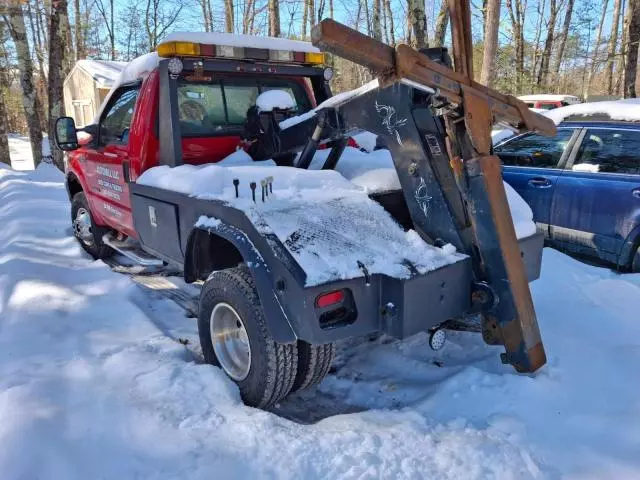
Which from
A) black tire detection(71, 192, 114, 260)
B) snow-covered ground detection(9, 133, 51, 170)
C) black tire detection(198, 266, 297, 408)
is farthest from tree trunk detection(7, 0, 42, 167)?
black tire detection(198, 266, 297, 408)

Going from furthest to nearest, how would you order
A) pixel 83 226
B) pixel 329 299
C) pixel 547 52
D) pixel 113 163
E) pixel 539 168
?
pixel 547 52
pixel 83 226
pixel 539 168
pixel 113 163
pixel 329 299

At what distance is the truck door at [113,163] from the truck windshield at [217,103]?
0.57 meters

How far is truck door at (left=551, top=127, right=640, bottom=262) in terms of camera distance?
15.6ft

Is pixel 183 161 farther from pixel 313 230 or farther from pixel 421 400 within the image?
pixel 421 400

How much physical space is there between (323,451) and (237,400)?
2.30 feet

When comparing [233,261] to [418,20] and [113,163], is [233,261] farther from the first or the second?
[418,20]

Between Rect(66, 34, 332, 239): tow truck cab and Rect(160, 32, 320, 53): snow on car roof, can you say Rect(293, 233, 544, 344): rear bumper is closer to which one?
Rect(66, 34, 332, 239): tow truck cab

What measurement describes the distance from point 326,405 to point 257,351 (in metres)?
0.63

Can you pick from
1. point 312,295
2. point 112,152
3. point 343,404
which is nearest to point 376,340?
point 343,404

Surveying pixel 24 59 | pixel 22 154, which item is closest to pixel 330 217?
pixel 24 59

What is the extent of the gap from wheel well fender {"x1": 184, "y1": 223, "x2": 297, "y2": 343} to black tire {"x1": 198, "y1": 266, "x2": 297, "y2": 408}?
139mm

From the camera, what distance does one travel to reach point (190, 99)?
161 inches

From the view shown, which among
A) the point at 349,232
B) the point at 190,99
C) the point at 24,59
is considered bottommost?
the point at 349,232

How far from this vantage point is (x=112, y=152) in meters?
4.60
